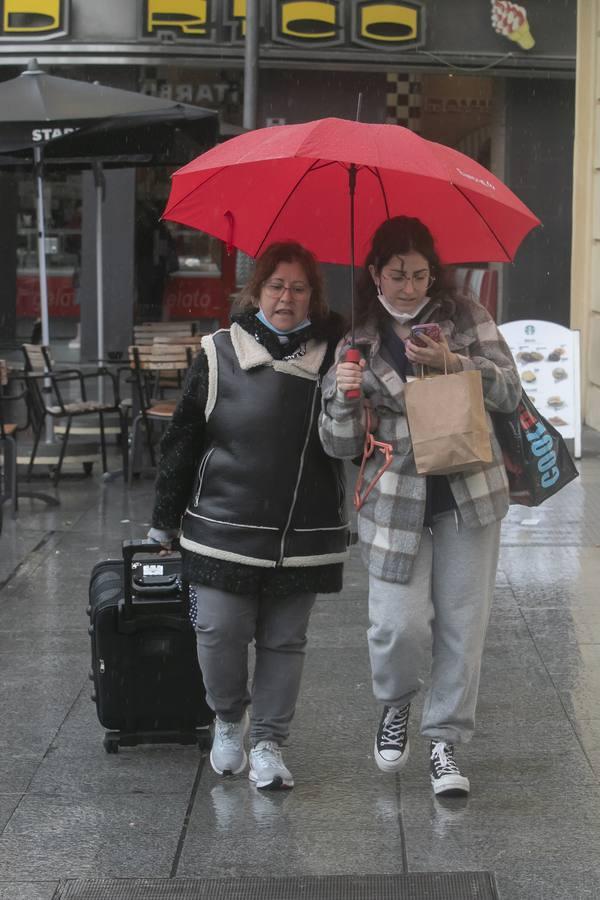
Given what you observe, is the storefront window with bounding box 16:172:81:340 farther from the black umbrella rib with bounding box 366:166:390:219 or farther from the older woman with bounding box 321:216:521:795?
the older woman with bounding box 321:216:521:795

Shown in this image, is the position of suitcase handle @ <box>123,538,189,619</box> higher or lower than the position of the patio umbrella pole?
lower

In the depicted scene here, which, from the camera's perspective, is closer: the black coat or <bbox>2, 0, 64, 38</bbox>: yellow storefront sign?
the black coat

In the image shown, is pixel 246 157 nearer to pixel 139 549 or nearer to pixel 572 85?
pixel 139 549

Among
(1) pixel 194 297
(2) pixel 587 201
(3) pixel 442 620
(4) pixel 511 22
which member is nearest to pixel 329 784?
(3) pixel 442 620

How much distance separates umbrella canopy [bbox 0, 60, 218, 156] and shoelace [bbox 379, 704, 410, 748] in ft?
20.1

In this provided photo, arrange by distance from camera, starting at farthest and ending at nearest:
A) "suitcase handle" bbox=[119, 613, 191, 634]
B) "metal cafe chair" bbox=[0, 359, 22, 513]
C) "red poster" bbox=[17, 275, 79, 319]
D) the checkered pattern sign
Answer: "red poster" bbox=[17, 275, 79, 319]
the checkered pattern sign
"metal cafe chair" bbox=[0, 359, 22, 513]
"suitcase handle" bbox=[119, 613, 191, 634]

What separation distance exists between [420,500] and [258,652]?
0.78m

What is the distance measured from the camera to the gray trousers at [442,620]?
404 cm

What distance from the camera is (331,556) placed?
4.21m

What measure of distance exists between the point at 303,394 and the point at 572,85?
12.3m

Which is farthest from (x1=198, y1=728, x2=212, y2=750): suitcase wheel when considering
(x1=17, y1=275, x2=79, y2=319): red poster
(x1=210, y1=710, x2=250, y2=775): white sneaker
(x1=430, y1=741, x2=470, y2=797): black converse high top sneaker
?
(x1=17, y1=275, x2=79, y2=319): red poster

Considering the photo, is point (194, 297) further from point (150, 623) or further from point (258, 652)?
point (258, 652)

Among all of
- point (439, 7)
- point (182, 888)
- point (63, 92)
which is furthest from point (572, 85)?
point (182, 888)

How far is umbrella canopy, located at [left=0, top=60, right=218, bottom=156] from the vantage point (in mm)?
9242
